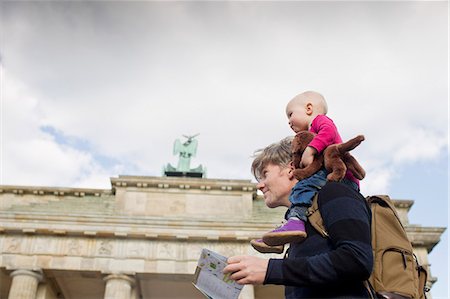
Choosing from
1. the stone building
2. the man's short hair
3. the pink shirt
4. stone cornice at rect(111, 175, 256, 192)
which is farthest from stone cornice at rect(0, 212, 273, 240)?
the pink shirt

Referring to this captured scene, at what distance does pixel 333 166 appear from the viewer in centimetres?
250

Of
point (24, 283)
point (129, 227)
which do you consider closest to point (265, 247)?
point (129, 227)

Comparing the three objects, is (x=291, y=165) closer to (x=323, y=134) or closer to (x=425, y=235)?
(x=323, y=134)

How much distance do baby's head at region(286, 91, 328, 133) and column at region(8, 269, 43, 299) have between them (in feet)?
60.1

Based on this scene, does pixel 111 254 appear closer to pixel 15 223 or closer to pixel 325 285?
pixel 15 223

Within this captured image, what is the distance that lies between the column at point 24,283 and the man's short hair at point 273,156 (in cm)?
1812

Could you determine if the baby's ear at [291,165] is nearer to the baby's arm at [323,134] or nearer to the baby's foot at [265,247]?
the baby's arm at [323,134]

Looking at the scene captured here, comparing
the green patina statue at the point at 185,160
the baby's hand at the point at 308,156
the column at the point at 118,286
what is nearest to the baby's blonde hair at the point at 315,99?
the baby's hand at the point at 308,156

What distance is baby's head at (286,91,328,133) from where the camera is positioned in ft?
9.39

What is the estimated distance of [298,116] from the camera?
2.87 meters

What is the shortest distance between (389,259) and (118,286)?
18.2 metres

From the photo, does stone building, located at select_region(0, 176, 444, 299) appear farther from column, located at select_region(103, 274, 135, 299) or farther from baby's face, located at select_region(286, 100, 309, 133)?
baby's face, located at select_region(286, 100, 309, 133)

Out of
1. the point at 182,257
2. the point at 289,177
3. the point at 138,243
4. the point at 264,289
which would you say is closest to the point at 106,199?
the point at 138,243

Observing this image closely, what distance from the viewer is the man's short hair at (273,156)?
9.13ft
